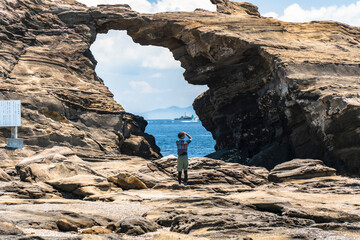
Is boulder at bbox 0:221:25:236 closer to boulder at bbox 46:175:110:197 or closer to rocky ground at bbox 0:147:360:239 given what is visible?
rocky ground at bbox 0:147:360:239

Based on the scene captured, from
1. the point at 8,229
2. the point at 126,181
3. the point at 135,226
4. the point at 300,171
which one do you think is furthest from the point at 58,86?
the point at 8,229

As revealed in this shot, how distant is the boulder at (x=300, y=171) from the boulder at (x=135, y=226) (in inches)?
418

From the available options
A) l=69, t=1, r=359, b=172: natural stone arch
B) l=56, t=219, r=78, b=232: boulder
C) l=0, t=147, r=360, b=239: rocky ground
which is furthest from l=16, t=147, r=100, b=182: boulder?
l=69, t=1, r=359, b=172: natural stone arch

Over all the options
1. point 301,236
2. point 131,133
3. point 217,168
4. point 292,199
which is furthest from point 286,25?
point 301,236

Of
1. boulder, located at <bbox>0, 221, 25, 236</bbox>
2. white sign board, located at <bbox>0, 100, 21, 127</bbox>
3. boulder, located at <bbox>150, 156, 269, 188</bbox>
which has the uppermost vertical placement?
white sign board, located at <bbox>0, 100, 21, 127</bbox>

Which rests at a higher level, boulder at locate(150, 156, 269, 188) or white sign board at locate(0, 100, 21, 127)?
white sign board at locate(0, 100, 21, 127)

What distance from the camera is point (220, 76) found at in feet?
116

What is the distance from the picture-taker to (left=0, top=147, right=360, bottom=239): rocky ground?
1023 cm

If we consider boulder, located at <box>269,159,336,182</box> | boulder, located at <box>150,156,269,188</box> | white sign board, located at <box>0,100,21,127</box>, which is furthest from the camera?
white sign board, located at <box>0,100,21,127</box>

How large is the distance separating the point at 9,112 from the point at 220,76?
701 inches

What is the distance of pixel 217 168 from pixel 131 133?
1493 cm

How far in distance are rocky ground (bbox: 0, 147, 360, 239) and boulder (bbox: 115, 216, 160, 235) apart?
24 millimetres

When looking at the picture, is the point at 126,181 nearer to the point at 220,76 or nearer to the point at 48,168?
the point at 48,168

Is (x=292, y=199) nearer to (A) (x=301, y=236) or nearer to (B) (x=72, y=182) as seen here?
(A) (x=301, y=236)
